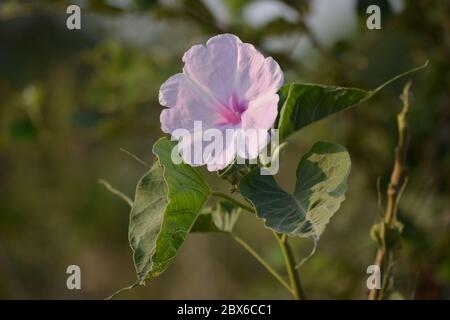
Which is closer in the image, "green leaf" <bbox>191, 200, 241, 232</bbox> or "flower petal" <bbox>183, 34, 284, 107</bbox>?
"flower petal" <bbox>183, 34, 284, 107</bbox>

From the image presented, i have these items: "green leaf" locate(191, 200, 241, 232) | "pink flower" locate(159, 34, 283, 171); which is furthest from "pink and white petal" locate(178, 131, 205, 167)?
"green leaf" locate(191, 200, 241, 232)

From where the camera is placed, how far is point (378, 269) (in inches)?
24.5

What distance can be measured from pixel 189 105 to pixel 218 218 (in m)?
0.15

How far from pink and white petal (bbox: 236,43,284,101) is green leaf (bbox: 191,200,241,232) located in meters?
0.13

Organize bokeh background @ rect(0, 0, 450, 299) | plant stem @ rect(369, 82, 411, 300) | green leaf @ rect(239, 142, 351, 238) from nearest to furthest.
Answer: green leaf @ rect(239, 142, 351, 238) < plant stem @ rect(369, 82, 411, 300) < bokeh background @ rect(0, 0, 450, 299)

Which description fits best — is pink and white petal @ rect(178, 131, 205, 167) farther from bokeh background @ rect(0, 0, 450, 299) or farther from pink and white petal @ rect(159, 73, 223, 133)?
bokeh background @ rect(0, 0, 450, 299)

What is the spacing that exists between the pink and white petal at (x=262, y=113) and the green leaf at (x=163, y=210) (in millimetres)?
50

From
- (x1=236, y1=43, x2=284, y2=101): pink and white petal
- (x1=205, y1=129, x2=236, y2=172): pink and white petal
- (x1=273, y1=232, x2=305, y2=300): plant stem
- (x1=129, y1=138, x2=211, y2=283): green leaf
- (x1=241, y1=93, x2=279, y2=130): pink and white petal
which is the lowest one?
(x1=273, y1=232, x2=305, y2=300): plant stem

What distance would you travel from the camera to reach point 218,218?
64cm

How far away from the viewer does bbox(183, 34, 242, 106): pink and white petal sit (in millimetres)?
518

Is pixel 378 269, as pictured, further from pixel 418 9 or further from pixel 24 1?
pixel 24 1

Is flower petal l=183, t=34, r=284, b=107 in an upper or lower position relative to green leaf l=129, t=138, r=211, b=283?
upper

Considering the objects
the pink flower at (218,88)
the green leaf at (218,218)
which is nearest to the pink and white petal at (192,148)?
the pink flower at (218,88)
